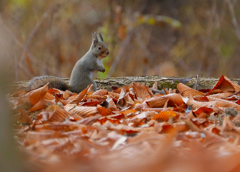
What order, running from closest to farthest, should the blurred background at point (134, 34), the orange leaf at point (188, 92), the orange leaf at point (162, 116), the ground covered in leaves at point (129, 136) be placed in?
the ground covered in leaves at point (129, 136), the orange leaf at point (162, 116), the orange leaf at point (188, 92), the blurred background at point (134, 34)

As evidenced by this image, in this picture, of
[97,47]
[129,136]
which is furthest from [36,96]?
[97,47]

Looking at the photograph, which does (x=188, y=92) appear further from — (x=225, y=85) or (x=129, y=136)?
(x=129, y=136)

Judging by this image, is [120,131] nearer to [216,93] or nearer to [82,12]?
[216,93]

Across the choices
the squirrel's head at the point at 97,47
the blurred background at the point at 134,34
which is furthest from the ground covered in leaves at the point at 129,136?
the blurred background at the point at 134,34

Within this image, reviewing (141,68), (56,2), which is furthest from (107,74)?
(56,2)

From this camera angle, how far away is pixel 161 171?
480mm

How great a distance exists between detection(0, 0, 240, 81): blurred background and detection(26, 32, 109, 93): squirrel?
2.01m

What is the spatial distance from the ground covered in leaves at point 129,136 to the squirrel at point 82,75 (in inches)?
28.9

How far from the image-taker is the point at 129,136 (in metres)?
1.16

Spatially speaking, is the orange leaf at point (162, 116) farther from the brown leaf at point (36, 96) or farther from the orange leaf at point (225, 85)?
the orange leaf at point (225, 85)

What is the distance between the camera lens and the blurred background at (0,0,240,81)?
18.6 feet

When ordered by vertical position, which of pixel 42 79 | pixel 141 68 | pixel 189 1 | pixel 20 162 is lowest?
pixel 141 68

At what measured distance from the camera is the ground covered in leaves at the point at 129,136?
1.70ft

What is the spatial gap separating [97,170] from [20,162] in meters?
0.15
